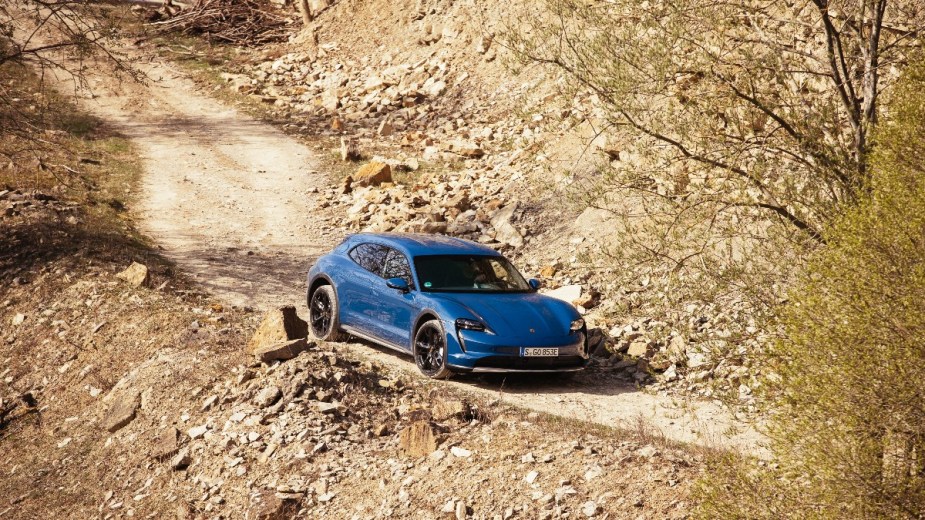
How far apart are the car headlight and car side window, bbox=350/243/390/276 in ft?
6.29

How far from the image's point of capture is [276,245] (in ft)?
68.2

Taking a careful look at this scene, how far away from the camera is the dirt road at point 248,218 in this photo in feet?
38.6

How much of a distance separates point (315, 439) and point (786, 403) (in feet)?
19.0

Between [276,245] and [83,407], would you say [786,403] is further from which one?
[276,245]

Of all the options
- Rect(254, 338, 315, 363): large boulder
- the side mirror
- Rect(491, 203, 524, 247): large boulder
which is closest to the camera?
Rect(254, 338, 315, 363): large boulder

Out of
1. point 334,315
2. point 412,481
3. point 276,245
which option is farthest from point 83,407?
point 276,245

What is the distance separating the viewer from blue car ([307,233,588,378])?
11969mm

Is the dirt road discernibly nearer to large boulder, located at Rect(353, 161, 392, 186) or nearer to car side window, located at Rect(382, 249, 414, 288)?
car side window, located at Rect(382, 249, 414, 288)

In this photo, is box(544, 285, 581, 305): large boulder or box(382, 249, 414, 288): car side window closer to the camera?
box(382, 249, 414, 288): car side window

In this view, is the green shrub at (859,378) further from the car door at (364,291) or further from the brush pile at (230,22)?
the brush pile at (230,22)

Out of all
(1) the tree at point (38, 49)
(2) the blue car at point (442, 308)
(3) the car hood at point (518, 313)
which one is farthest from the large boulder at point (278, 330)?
(1) the tree at point (38, 49)

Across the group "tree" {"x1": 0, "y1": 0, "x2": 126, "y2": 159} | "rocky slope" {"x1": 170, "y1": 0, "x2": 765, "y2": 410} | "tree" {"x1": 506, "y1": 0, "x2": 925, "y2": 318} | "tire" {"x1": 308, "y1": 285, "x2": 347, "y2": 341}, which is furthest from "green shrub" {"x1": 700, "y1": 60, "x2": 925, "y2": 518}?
"tree" {"x1": 0, "y1": 0, "x2": 126, "y2": 159}

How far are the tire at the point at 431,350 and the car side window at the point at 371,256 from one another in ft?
4.49

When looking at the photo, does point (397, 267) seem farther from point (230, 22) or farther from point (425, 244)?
point (230, 22)
